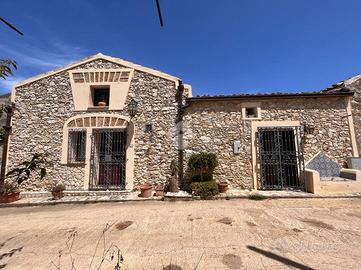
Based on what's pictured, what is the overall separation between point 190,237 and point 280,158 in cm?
596

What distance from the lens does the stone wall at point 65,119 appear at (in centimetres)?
877

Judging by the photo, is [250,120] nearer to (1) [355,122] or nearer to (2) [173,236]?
(1) [355,122]

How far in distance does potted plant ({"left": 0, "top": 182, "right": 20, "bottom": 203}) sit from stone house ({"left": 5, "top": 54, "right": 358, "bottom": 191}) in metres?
0.81

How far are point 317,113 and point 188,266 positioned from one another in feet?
27.7

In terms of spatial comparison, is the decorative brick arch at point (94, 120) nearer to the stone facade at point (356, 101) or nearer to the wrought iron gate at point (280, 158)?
the wrought iron gate at point (280, 158)

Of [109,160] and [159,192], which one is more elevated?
[109,160]

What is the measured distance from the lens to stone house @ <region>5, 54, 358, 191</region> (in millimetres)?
8367

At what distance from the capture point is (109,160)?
29.4 ft

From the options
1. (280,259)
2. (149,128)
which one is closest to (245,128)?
(149,128)

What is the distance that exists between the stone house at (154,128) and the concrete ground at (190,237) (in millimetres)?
2375

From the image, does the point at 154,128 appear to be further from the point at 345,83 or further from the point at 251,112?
the point at 345,83

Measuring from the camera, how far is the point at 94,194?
27.0 ft

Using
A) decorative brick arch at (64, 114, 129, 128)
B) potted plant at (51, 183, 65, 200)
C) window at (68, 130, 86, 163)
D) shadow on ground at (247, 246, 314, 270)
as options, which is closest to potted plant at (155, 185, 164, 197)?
decorative brick arch at (64, 114, 129, 128)

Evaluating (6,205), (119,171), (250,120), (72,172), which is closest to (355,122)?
(250,120)
